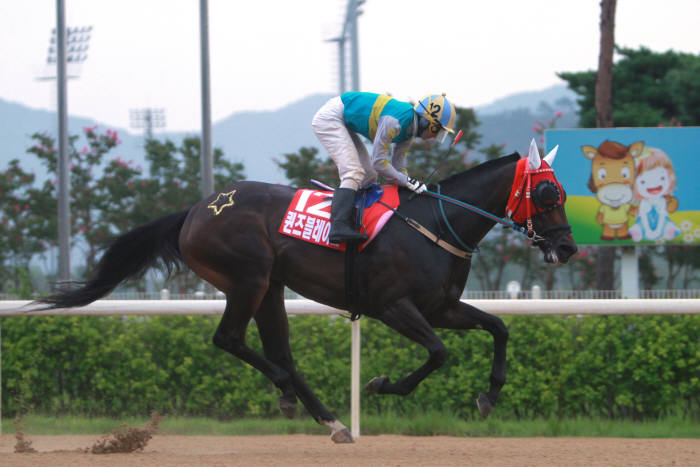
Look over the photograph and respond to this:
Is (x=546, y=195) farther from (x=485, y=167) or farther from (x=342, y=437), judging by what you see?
(x=342, y=437)

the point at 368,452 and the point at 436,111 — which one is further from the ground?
the point at 436,111

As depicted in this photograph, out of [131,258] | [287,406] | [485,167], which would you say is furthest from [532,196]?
[131,258]

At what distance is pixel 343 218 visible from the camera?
470 centimetres

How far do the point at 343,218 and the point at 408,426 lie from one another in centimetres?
198

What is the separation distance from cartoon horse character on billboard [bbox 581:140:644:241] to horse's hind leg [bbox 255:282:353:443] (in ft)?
20.3

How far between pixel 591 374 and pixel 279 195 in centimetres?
261

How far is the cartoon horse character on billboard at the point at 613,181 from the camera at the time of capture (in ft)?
34.3

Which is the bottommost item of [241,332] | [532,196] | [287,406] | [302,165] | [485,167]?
[287,406]

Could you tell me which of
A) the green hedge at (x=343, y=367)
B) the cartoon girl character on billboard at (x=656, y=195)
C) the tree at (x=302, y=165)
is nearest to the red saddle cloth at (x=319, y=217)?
the green hedge at (x=343, y=367)

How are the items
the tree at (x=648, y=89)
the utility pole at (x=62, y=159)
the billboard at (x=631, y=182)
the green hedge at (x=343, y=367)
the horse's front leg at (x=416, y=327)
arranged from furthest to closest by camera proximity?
the tree at (x=648, y=89), the utility pole at (x=62, y=159), the billboard at (x=631, y=182), the green hedge at (x=343, y=367), the horse's front leg at (x=416, y=327)

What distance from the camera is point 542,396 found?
6047 mm

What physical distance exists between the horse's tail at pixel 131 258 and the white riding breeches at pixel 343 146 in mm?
1079

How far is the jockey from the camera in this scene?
4680mm

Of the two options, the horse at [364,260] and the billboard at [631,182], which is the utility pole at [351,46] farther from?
the horse at [364,260]
